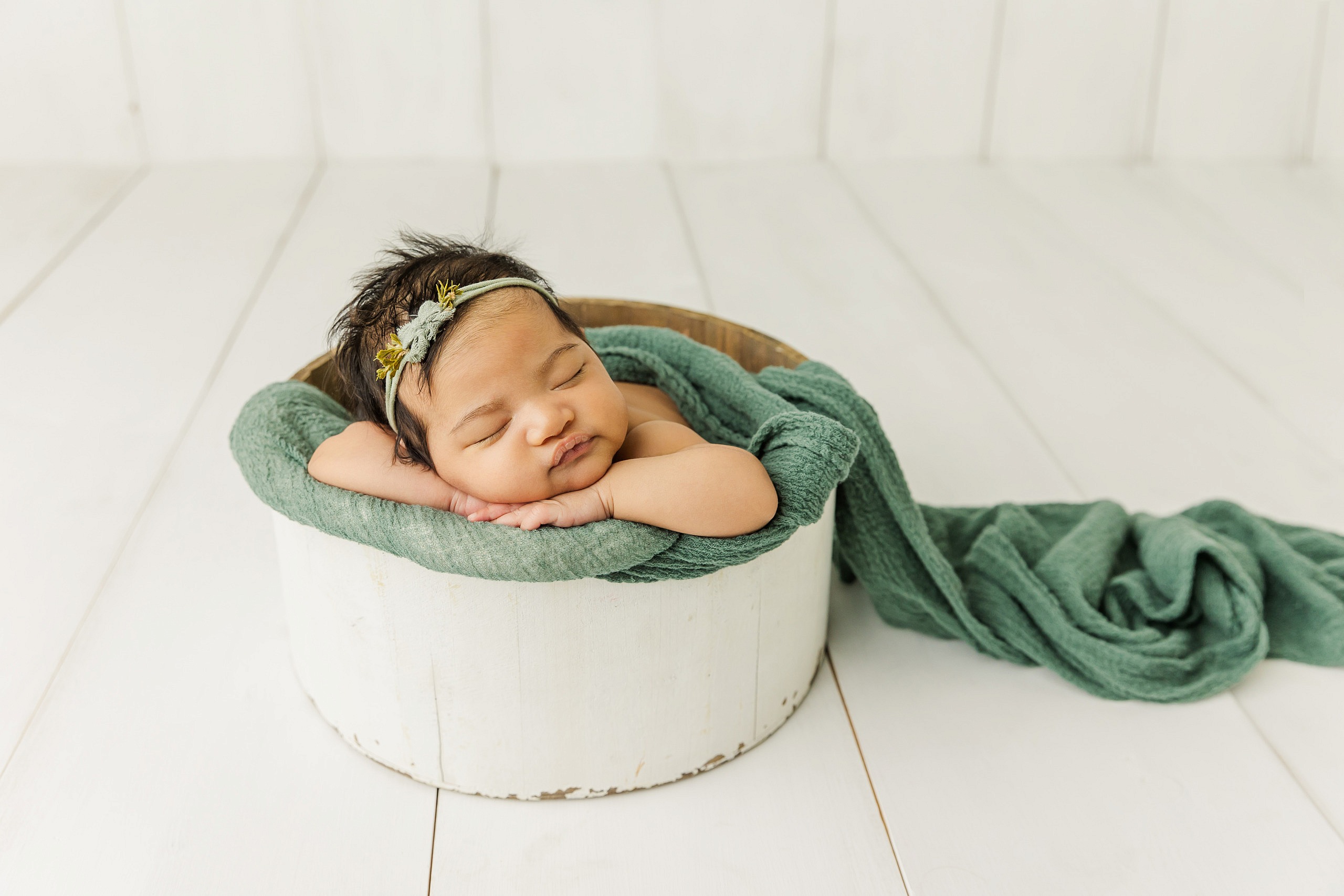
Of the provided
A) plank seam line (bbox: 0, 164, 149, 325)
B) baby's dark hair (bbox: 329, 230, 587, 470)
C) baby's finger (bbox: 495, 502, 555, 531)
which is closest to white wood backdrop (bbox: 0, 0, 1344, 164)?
plank seam line (bbox: 0, 164, 149, 325)

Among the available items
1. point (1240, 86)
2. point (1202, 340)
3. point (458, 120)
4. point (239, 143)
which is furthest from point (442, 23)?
point (1240, 86)

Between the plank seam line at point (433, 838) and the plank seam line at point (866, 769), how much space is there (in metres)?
0.31

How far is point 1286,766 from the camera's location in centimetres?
90

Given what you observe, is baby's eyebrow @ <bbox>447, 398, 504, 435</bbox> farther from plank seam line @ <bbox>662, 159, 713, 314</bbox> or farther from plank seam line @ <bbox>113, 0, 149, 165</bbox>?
plank seam line @ <bbox>113, 0, 149, 165</bbox>

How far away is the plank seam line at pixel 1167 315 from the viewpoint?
136 cm

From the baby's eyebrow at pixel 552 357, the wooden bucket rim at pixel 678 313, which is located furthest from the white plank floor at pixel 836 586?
the baby's eyebrow at pixel 552 357

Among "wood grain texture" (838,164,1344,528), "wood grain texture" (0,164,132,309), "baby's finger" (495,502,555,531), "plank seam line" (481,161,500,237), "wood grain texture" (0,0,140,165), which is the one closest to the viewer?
"baby's finger" (495,502,555,531)

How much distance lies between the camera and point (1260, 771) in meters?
0.89

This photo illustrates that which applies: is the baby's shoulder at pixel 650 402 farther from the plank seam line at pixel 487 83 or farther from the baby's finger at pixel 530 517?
the plank seam line at pixel 487 83

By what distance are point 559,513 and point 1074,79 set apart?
1845 mm

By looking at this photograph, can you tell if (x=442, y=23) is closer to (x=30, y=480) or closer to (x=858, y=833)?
(x=30, y=480)

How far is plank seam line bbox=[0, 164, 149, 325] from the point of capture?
5.35 feet

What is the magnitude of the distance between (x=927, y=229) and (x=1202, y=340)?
0.51 metres

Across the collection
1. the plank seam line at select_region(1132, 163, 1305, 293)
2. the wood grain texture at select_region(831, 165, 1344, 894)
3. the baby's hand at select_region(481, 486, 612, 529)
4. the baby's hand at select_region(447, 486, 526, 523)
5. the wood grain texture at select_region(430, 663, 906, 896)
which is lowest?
the wood grain texture at select_region(831, 165, 1344, 894)
